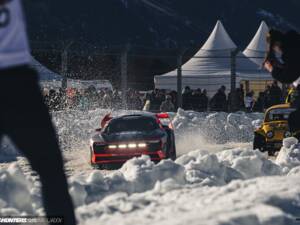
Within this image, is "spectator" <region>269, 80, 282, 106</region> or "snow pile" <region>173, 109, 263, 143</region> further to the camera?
"spectator" <region>269, 80, 282, 106</region>

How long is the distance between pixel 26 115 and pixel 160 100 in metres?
22.7

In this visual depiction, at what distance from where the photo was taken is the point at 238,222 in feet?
16.6

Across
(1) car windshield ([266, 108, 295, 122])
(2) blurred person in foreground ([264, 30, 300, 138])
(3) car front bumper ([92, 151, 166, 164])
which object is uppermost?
(2) blurred person in foreground ([264, 30, 300, 138])

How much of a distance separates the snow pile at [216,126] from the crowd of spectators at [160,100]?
1933 mm

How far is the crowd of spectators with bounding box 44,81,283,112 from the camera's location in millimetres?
25766

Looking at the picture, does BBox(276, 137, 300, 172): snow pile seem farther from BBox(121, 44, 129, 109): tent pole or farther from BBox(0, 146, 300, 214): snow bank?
BBox(121, 44, 129, 109): tent pole

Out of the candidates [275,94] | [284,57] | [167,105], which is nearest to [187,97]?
[167,105]

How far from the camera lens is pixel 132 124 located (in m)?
16.3

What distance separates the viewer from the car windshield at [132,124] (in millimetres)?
16062

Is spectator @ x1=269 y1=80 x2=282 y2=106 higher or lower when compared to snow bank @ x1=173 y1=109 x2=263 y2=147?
higher

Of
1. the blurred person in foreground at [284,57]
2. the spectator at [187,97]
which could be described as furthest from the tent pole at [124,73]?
the blurred person in foreground at [284,57]

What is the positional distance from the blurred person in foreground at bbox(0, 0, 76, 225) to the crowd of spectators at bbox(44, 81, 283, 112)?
2145 centimetres

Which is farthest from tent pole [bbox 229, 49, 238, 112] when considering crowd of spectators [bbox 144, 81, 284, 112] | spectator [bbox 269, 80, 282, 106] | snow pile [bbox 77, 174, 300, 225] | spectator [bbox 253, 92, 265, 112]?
snow pile [bbox 77, 174, 300, 225]

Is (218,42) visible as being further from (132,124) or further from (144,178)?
(144,178)
